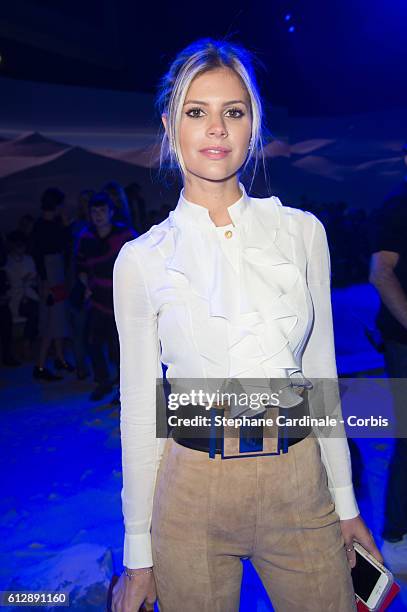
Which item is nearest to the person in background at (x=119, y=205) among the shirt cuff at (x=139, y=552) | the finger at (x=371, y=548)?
the shirt cuff at (x=139, y=552)

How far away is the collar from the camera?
1340 mm

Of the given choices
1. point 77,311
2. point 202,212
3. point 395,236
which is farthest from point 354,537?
point 77,311

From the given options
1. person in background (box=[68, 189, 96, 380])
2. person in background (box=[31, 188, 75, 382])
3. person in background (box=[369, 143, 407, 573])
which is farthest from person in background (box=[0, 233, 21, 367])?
person in background (box=[369, 143, 407, 573])

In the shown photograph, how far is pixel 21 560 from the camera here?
2.74m

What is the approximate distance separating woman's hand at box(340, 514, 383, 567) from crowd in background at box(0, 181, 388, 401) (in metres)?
3.54

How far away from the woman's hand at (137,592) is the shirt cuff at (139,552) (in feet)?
0.05

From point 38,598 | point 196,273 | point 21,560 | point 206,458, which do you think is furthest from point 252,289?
point 21,560

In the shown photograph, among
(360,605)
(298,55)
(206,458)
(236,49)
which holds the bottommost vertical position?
(360,605)

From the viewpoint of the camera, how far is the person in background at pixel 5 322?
6.15 m

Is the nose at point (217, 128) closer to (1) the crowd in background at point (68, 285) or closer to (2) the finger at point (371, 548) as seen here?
(2) the finger at point (371, 548)

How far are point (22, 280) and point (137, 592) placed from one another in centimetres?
587

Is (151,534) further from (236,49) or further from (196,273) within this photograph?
(236,49)

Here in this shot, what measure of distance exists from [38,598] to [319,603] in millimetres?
1684

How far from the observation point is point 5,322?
20.4 feet
